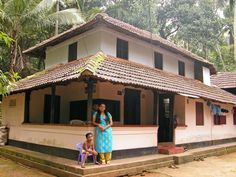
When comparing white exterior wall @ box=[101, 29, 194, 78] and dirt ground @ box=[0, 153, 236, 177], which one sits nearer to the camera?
dirt ground @ box=[0, 153, 236, 177]

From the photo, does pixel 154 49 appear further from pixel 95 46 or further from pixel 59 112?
pixel 59 112

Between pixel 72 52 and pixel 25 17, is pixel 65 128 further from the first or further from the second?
pixel 25 17

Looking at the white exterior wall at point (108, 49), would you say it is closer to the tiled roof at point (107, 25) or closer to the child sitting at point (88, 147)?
the tiled roof at point (107, 25)

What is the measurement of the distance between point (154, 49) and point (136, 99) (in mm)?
Result: 2635

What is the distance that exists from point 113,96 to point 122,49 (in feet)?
6.75

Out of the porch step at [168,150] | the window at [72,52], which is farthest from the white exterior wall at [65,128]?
the window at [72,52]

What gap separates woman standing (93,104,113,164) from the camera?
318 inches

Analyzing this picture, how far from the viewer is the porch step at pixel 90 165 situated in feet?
24.2

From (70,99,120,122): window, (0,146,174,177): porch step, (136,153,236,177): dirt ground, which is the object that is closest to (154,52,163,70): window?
(70,99,120,122): window

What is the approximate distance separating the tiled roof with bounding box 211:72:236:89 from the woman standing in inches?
569

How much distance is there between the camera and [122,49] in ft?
39.5

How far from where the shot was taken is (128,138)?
9.35m

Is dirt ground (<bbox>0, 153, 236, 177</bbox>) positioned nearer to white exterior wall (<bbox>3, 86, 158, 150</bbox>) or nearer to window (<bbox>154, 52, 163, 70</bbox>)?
white exterior wall (<bbox>3, 86, 158, 150</bbox>)

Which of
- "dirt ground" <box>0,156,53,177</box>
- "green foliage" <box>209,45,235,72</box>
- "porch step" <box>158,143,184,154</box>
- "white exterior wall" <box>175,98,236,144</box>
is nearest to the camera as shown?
"dirt ground" <box>0,156,53,177</box>
